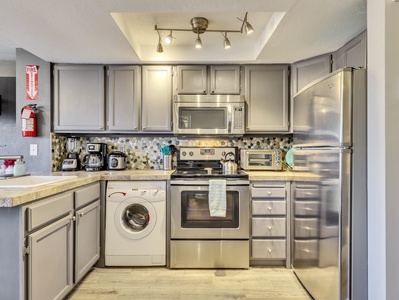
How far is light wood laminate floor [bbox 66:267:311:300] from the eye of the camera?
2.09m

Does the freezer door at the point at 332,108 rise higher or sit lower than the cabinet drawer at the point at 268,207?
higher

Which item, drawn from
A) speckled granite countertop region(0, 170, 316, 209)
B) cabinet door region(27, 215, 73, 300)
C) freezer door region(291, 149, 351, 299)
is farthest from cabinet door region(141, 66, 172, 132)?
freezer door region(291, 149, 351, 299)

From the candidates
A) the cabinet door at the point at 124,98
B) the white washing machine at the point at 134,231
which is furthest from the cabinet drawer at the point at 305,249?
the cabinet door at the point at 124,98

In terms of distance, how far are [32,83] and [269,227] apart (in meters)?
2.93

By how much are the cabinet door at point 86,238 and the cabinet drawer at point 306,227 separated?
1853mm

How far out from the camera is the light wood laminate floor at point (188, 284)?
2.09 metres

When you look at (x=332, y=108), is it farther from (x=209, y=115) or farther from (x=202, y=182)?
(x=209, y=115)

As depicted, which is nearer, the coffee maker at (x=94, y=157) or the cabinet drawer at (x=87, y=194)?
the cabinet drawer at (x=87, y=194)

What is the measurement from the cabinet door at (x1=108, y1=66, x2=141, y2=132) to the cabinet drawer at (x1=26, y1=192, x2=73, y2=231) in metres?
1.16

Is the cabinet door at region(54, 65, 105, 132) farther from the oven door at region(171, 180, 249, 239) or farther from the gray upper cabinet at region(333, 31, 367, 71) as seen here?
the gray upper cabinet at region(333, 31, 367, 71)

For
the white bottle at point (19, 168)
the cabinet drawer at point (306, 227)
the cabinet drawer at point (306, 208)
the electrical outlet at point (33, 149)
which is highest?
the electrical outlet at point (33, 149)

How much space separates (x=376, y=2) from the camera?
152 centimetres

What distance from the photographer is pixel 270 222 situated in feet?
8.44

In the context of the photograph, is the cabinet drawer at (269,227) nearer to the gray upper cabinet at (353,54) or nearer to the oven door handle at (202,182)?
the oven door handle at (202,182)
